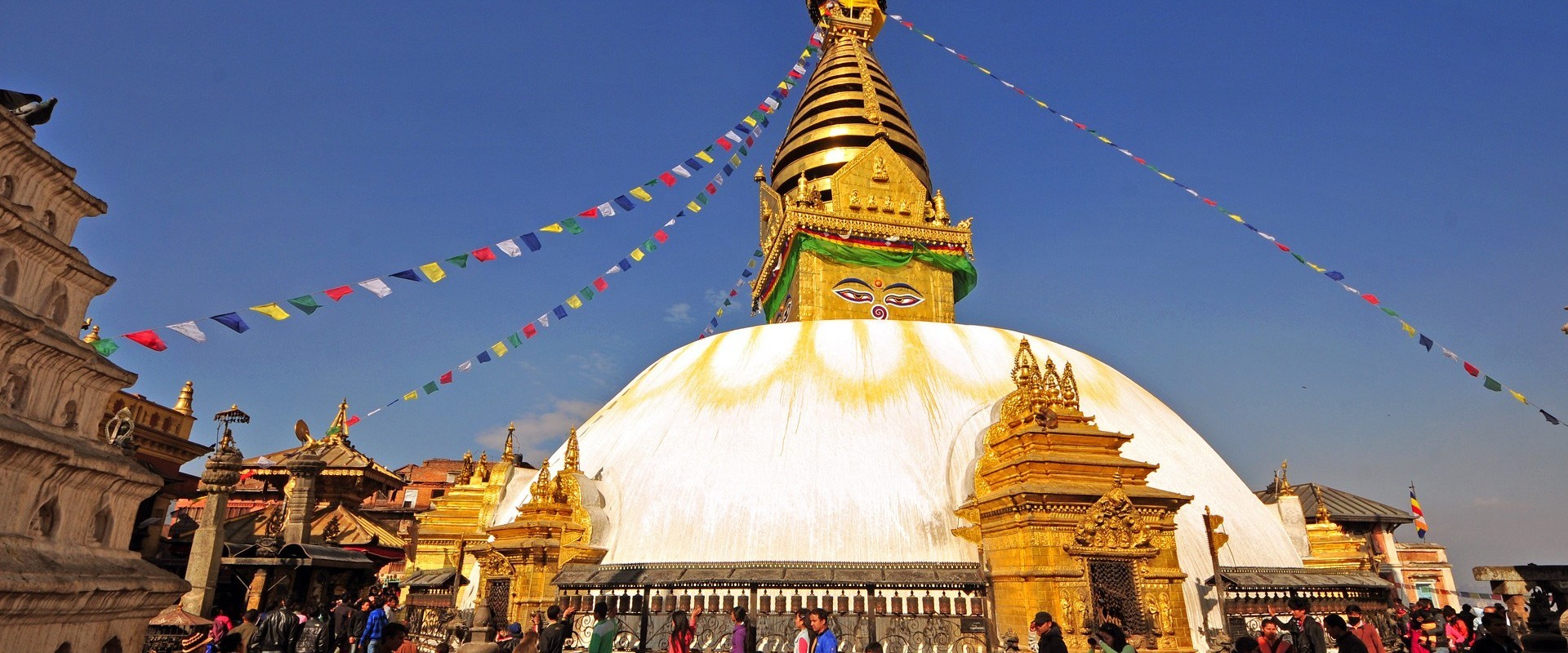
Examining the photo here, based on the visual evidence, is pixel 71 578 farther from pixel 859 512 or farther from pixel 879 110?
pixel 879 110

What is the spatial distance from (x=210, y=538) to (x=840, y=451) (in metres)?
11.1

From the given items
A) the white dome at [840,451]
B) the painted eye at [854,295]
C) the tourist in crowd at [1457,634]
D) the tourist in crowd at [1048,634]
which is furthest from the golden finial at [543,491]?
the tourist in crowd at [1457,634]

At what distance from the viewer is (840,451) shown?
559 inches

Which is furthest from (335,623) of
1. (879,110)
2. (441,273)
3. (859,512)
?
(879,110)

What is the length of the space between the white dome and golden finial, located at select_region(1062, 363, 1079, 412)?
172 cm

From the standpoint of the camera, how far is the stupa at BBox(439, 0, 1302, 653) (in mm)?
11008

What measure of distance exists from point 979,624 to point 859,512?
9.28 ft

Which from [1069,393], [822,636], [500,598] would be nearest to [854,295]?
[1069,393]

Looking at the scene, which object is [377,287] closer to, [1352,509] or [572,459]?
[572,459]

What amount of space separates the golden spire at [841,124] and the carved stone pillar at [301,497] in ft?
52.2

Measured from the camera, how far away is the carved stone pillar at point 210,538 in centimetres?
1379

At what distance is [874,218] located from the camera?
24.0 meters

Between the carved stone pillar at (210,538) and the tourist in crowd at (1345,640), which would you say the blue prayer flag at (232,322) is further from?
the tourist in crowd at (1345,640)

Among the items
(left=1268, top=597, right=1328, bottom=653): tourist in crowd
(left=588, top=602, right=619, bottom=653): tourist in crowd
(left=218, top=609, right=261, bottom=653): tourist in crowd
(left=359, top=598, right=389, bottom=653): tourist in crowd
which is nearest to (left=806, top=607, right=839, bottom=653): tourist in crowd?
(left=588, top=602, right=619, bottom=653): tourist in crowd
